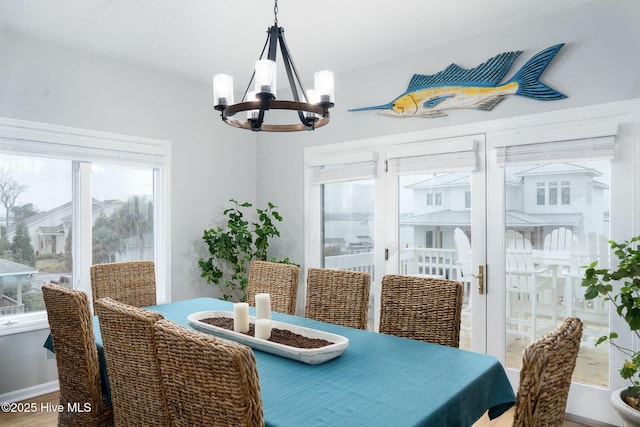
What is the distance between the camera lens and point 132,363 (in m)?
1.58

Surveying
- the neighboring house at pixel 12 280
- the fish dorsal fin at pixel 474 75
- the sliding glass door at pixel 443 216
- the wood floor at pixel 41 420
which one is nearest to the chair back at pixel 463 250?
the sliding glass door at pixel 443 216

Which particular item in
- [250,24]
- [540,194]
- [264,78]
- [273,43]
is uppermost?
[250,24]

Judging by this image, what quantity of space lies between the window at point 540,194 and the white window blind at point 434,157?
1.48 feet

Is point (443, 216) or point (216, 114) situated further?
point (216, 114)

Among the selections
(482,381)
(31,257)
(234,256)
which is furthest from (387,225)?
(31,257)

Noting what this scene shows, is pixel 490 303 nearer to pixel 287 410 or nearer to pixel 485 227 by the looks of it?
pixel 485 227

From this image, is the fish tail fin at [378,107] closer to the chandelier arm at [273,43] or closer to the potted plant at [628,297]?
the chandelier arm at [273,43]

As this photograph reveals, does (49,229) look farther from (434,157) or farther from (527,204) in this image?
(527,204)

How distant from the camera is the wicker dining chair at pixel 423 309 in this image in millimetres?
2102

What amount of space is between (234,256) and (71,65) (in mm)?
2100

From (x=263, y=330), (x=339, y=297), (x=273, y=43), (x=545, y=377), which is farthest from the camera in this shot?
(x=339, y=297)

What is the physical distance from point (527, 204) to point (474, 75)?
40.0 inches

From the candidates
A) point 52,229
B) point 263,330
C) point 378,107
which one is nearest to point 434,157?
point 378,107

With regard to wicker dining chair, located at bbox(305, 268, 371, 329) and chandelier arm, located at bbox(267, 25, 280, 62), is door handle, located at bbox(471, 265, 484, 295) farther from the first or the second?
chandelier arm, located at bbox(267, 25, 280, 62)
